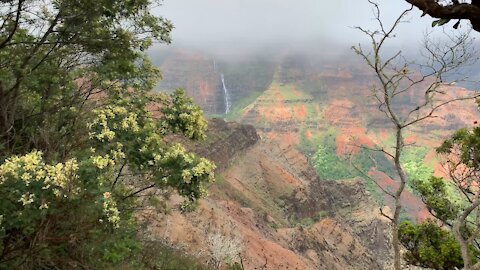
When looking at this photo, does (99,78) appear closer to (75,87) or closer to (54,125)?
(75,87)

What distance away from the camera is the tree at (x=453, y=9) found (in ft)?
15.6

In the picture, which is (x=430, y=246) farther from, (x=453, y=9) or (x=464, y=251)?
(x=453, y=9)

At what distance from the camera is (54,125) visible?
9.91m

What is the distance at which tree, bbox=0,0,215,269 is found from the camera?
594 centimetres

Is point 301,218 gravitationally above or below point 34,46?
below

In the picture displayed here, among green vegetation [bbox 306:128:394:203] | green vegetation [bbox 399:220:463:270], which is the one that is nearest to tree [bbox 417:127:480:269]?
green vegetation [bbox 399:220:463:270]

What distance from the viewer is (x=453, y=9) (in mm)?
4785

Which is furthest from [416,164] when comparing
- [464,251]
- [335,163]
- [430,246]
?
[464,251]

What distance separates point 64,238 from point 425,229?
481 inches

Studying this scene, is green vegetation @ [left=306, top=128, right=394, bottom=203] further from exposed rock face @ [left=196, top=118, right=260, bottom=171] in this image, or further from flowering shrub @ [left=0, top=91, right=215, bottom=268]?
flowering shrub @ [left=0, top=91, right=215, bottom=268]

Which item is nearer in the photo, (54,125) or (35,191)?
(35,191)

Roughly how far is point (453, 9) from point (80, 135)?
794 cm

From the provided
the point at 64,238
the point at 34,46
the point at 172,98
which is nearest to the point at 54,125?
the point at 34,46

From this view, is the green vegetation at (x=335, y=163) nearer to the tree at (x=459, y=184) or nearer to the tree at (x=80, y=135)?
the tree at (x=459, y=184)
